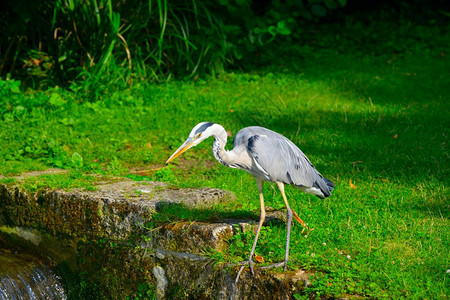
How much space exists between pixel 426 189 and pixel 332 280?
1779mm

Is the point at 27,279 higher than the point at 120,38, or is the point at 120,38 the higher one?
the point at 120,38

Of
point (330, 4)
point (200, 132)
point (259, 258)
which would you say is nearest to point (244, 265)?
point (259, 258)

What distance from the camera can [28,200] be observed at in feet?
14.4

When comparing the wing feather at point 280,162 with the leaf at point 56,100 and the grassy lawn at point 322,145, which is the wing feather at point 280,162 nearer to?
the grassy lawn at point 322,145

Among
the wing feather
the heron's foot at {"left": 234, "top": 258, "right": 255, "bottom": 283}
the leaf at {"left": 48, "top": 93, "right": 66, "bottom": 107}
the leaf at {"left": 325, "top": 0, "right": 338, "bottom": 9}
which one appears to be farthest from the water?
the leaf at {"left": 325, "top": 0, "right": 338, "bottom": 9}

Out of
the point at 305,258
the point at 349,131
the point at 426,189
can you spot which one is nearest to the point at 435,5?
the point at 349,131

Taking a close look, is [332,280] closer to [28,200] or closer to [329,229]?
[329,229]

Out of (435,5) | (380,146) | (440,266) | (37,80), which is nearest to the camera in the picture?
(440,266)

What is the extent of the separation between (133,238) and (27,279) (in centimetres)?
85

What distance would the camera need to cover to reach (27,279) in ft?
13.6

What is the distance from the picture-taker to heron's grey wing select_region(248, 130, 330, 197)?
3607 mm

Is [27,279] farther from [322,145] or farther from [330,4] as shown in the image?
[330,4]

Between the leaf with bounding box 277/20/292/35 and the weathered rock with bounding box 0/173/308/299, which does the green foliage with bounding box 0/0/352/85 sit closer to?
the leaf with bounding box 277/20/292/35

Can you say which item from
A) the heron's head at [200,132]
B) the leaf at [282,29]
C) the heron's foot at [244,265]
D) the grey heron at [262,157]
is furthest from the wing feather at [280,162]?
the leaf at [282,29]
